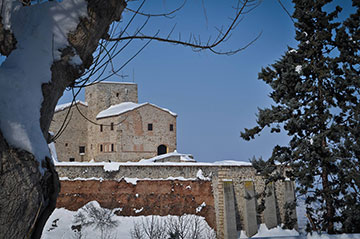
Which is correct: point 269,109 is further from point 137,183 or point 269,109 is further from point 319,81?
point 137,183

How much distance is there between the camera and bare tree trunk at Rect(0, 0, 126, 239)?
5.85 ft

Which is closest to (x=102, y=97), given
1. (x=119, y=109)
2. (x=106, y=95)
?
(x=106, y=95)

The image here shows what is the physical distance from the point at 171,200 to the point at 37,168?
46.7ft

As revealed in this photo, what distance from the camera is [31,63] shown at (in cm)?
210

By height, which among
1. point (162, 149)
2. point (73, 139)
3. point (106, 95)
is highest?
point (106, 95)

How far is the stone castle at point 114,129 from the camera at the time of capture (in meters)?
27.1

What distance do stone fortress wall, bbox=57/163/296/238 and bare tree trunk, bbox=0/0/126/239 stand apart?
531 inches

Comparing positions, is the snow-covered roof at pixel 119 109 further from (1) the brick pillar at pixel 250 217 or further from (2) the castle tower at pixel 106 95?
(1) the brick pillar at pixel 250 217

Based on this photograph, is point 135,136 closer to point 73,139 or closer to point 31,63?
point 73,139

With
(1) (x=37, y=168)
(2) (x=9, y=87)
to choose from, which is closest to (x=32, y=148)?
(1) (x=37, y=168)

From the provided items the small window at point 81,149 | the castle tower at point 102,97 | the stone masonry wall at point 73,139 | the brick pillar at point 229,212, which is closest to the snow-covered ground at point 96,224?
the brick pillar at point 229,212

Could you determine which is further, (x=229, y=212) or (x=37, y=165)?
(x=229, y=212)

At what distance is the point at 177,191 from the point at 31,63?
14.2 meters

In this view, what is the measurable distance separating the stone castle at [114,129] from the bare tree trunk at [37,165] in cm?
2398
